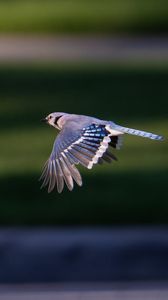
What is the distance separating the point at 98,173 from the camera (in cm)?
858

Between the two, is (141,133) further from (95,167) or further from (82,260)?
(95,167)
